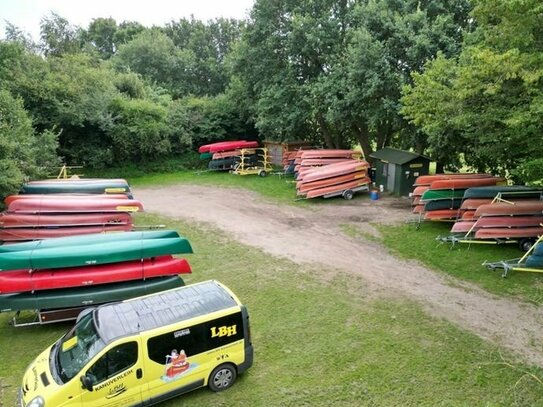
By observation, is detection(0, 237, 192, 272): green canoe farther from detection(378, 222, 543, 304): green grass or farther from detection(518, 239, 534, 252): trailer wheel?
detection(518, 239, 534, 252): trailer wheel

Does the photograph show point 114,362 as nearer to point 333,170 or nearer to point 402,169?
point 333,170

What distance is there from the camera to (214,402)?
7887 millimetres

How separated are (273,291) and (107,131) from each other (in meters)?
20.2

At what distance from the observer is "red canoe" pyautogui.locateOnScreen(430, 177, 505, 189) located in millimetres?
17547

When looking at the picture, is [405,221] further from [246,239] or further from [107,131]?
[107,131]

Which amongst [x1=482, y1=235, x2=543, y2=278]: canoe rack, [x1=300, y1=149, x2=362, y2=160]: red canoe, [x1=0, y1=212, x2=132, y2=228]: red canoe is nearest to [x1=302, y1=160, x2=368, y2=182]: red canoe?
[x1=300, y1=149, x2=362, y2=160]: red canoe

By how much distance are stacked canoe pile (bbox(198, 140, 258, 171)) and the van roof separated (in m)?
21.6

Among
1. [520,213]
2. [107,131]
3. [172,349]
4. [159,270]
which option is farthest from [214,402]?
[107,131]

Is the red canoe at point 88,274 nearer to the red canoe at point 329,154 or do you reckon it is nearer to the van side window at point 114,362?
the van side window at point 114,362

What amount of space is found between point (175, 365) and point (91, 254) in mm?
4299

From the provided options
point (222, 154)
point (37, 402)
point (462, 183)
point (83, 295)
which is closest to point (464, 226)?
point (462, 183)

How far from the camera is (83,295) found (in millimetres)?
10242

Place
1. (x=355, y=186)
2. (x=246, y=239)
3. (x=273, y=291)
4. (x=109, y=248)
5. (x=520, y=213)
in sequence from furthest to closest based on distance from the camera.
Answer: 1. (x=355, y=186)
2. (x=246, y=239)
3. (x=520, y=213)
4. (x=273, y=291)
5. (x=109, y=248)

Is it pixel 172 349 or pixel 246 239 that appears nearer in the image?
pixel 172 349
